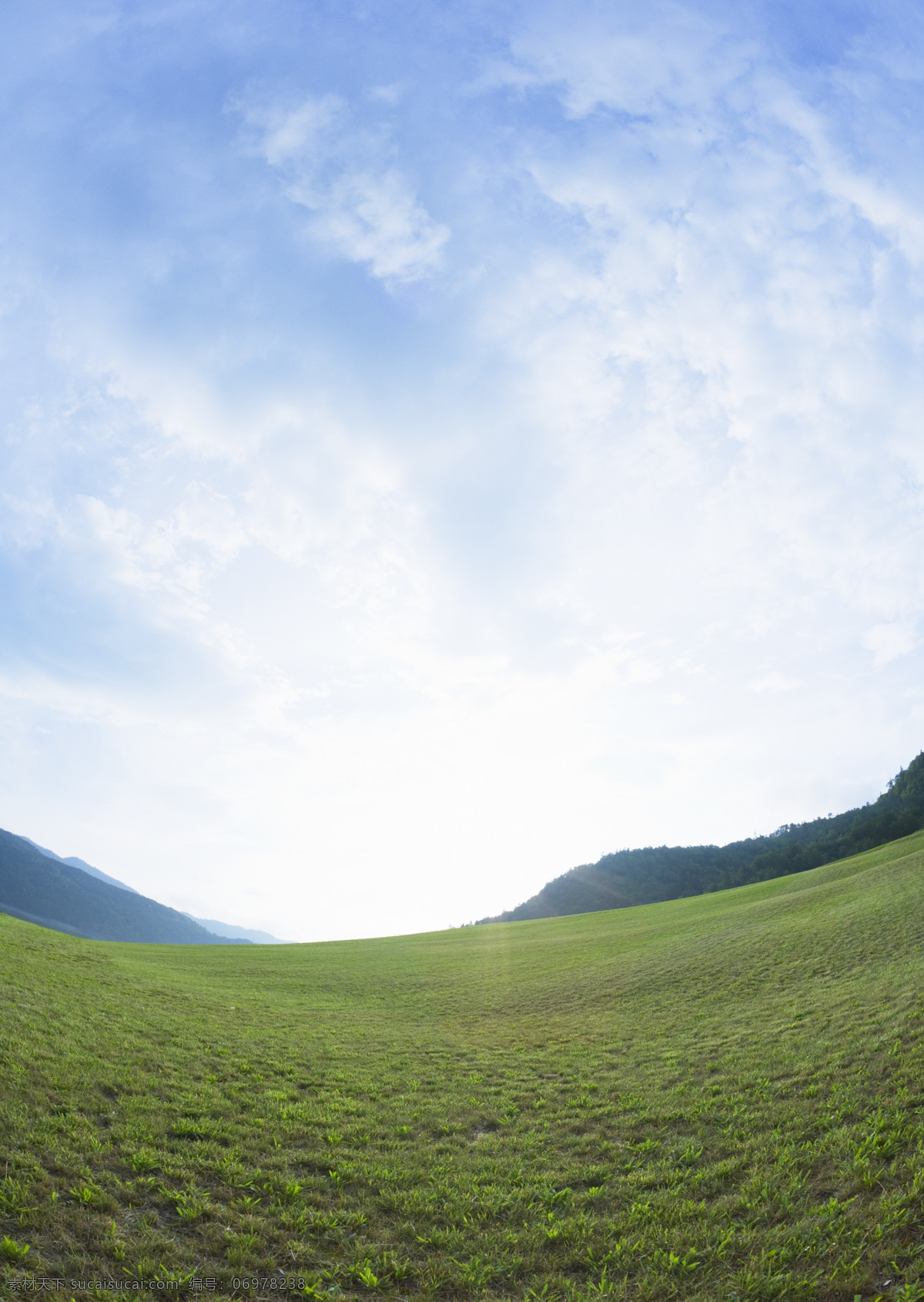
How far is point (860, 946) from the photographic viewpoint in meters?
20.9

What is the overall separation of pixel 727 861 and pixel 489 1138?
124m


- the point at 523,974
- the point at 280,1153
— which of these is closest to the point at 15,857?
the point at 523,974

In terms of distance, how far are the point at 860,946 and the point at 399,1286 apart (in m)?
22.7

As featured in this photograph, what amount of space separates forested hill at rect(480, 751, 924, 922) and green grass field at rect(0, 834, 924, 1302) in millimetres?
78605

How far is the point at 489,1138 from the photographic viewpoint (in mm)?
10898

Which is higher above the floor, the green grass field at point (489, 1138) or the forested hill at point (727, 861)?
the green grass field at point (489, 1138)

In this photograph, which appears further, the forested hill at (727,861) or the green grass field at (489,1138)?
the forested hill at (727,861)

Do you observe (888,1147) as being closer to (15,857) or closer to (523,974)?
(523,974)

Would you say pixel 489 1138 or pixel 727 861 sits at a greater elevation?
pixel 489 1138

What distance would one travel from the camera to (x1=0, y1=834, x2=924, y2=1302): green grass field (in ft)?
22.1

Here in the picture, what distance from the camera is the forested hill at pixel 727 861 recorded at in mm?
84188

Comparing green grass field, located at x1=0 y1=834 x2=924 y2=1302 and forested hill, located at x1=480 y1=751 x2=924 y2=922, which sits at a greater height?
green grass field, located at x1=0 y1=834 x2=924 y2=1302

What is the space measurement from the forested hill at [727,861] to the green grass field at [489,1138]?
3095 inches

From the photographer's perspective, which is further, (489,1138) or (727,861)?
(727,861)
